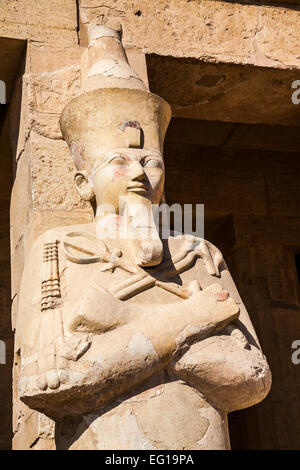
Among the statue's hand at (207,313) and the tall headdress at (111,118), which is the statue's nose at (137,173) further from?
the statue's hand at (207,313)

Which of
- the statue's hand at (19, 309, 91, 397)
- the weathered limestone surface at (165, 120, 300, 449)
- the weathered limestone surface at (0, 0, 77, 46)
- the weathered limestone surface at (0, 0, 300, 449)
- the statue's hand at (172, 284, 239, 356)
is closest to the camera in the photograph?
the statue's hand at (19, 309, 91, 397)

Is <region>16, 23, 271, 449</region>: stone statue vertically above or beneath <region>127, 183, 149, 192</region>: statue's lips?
beneath

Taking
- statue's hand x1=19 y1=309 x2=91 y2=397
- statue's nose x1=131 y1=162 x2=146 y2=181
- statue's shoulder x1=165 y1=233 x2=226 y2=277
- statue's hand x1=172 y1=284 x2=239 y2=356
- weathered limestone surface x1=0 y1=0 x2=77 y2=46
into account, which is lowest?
statue's hand x1=19 y1=309 x2=91 y2=397

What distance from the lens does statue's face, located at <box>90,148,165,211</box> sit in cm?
342

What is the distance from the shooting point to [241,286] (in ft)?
21.8

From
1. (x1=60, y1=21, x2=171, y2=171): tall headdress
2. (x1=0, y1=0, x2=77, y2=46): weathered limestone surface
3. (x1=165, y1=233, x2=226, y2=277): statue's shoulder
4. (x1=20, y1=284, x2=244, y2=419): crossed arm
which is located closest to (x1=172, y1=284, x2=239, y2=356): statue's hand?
(x1=20, y1=284, x2=244, y2=419): crossed arm

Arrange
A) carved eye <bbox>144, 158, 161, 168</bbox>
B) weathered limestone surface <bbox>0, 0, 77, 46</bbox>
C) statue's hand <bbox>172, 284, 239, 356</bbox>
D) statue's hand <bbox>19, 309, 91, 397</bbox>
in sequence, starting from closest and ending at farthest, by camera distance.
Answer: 1. statue's hand <bbox>19, 309, 91, 397</bbox>
2. statue's hand <bbox>172, 284, 239, 356</bbox>
3. carved eye <bbox>144, 158, 161, 168</bbox>
4. weathered limestone surface <bbox>0, 0, 77, 46</bbox>

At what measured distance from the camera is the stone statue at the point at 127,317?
9.87 feet

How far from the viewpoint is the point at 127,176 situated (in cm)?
342

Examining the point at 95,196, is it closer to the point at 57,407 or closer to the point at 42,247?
the point at 42,247

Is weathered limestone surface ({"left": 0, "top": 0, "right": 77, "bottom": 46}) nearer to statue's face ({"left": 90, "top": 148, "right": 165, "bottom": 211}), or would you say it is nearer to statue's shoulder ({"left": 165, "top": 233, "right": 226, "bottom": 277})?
statue's face ({"left": 90, "top": 148, "right": 165, "bottom": 211})

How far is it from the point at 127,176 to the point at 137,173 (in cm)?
→ 5

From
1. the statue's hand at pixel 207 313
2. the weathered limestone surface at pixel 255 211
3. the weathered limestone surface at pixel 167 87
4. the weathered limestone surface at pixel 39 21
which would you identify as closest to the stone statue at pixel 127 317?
the statue's hand at pixel 207 313

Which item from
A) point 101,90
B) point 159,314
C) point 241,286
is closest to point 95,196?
point 101,90
